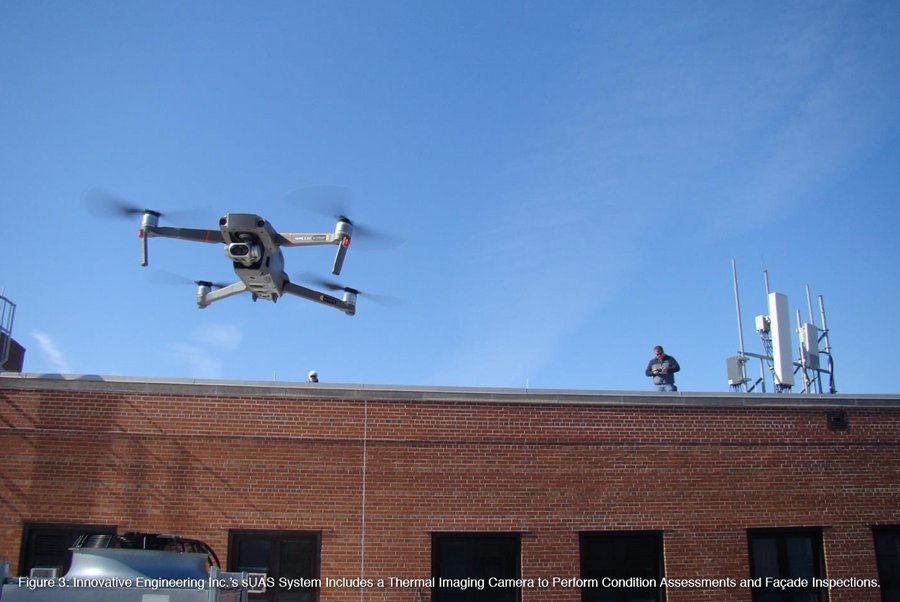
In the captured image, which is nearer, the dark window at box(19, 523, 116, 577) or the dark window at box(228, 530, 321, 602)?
the dark window at box(19, 523, 116, 577)

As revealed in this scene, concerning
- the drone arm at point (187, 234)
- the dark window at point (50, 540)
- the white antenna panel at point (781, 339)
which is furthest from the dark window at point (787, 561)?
the dark window at point (50, 540)

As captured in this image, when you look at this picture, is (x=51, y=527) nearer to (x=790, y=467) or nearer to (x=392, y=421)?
(x=392, y=421)

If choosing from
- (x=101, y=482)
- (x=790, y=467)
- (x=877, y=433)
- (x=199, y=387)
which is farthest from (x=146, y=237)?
(x=877, y=433)

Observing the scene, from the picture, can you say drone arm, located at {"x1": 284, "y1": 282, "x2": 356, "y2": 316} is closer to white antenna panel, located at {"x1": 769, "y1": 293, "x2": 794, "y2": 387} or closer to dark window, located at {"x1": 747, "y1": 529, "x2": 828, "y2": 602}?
dark window, located at {"x1": 747, "y1": 529, "x2": 828, "y2": 602}

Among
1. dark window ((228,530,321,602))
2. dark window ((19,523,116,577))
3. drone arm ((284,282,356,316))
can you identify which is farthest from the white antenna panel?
dark window ((19,523,116,577))

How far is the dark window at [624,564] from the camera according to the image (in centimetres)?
1543

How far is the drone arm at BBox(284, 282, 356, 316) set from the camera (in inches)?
566

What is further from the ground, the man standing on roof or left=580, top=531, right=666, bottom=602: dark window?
the man standing on roof

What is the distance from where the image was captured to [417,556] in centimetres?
1497

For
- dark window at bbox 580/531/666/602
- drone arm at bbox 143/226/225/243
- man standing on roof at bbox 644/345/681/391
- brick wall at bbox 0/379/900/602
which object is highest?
drone arm at bbox 143/226/225/243

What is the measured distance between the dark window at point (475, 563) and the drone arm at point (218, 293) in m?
5.64

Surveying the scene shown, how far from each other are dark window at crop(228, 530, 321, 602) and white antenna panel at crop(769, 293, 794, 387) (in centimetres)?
1126

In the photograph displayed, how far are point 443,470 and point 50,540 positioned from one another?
694cm

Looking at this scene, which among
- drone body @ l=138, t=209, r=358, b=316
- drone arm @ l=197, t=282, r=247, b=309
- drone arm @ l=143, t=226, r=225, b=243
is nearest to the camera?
drone body @ l=138, t=209, r=358, b=316
